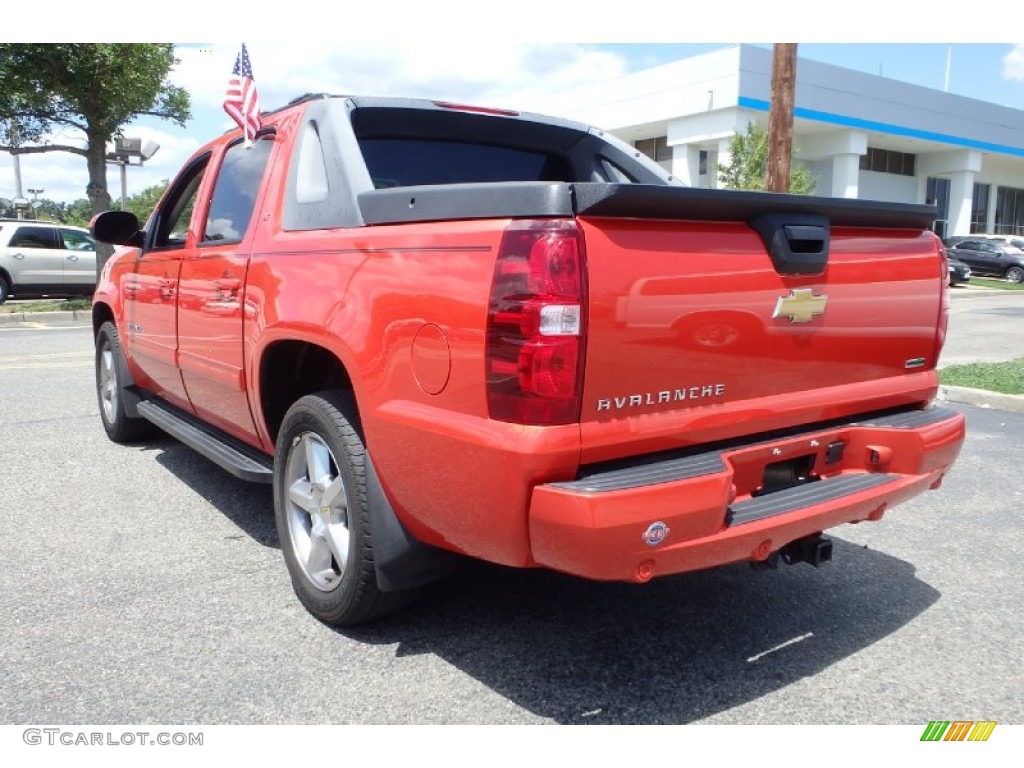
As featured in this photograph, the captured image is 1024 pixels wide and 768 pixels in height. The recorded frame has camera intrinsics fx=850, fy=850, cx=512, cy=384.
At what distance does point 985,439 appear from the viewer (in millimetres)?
6273

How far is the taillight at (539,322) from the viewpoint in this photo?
2.20 meters

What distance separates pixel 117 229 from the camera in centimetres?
486

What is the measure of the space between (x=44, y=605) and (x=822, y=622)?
300 centimetres

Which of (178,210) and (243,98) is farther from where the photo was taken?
(178,210)

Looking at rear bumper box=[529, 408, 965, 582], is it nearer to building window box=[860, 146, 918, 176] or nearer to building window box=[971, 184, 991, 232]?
building window box=[860, 146, 918, 176]

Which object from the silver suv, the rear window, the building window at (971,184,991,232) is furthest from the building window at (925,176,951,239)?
the rear window

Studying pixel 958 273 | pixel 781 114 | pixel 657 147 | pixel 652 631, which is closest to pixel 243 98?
pixel 652 631

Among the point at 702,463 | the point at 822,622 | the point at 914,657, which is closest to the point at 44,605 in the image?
the point at 702,463

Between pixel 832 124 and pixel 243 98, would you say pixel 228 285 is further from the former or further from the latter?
pixel 832 124

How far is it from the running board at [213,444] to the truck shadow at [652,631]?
0.93 meters

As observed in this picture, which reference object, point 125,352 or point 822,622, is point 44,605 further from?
point 822,622

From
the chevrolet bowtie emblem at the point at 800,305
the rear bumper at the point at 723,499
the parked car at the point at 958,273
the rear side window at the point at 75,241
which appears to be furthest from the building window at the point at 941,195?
the chevrolet bowtie emblem at the point at 800,305

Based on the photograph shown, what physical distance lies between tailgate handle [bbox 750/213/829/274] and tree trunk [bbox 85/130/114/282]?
1653 centimetres

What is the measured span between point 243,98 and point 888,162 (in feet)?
131
